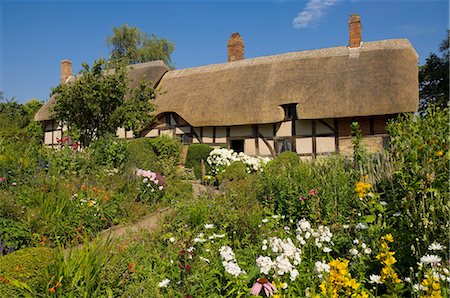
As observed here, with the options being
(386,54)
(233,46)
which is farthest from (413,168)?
(233,46)

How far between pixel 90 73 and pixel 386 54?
1064 centimetres

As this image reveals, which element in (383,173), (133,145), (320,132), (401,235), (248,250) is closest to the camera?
(401,235)

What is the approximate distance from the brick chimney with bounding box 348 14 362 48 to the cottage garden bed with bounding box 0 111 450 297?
32.9 ft

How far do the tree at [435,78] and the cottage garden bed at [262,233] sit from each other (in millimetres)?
16531

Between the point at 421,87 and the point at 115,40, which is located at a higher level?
the point at 115,40

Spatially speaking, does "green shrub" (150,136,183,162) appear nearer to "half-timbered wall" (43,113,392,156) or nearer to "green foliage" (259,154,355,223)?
"half-timbered wall" (43,113,392,156)

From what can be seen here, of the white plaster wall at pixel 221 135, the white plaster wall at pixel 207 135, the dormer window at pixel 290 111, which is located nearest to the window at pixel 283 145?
the dormer window at pixel 290 111

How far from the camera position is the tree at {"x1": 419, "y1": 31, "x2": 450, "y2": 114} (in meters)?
19.2

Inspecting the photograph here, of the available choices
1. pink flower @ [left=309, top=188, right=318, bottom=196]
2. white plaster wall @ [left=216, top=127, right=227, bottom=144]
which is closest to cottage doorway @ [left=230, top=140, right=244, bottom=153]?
white plaster wall @ [left=216, top=127, right=227, bottom=144]

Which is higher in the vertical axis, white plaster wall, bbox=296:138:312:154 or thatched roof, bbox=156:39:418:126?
thatched roof, bbox=156:39:418:126

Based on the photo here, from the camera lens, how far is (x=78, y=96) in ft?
38.0

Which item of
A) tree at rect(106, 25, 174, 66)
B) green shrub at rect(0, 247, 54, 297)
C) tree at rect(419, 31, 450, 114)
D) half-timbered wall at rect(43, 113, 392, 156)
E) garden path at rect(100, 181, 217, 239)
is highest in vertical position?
tree at rect(106, 25, 174, 66)

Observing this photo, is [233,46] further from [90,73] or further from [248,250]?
[248,250]

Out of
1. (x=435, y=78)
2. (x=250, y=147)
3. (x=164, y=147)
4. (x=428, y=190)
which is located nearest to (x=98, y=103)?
(x=164, y=147)
